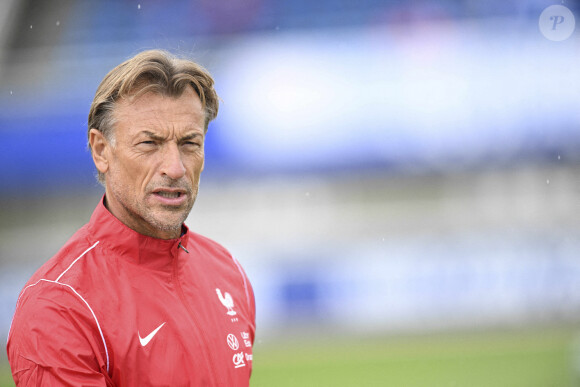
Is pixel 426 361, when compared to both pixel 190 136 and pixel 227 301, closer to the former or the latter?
pixel 227 301

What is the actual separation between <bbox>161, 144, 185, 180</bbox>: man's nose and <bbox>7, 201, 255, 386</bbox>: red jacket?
14cm

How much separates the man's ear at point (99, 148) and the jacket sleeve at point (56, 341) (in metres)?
0.28

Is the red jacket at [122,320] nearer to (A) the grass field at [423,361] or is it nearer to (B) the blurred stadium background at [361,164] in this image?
(A) the grass field at [423,361]

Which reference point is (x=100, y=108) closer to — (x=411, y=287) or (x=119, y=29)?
(x=411, y=287)

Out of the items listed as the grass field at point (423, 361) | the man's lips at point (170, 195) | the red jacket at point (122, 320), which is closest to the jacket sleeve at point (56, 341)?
the red jacket at point (122, 320)

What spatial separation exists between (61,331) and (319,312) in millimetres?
5289

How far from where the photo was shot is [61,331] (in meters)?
1.19

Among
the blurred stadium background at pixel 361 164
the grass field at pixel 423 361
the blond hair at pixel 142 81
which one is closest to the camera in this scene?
the blond hair at pixel 142 81

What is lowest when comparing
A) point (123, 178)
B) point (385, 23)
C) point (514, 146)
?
point (123, 178)

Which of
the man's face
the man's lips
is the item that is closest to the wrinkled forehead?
the man's face

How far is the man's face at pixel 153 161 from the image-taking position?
1.35 metres

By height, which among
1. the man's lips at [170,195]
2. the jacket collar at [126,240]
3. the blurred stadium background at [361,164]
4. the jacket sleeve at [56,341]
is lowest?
the jacket sleeve at [56,341]

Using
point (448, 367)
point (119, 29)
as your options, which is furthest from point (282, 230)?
point (119, 29)

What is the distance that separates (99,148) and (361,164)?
6230 mm
